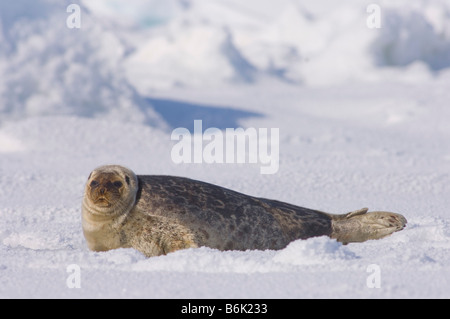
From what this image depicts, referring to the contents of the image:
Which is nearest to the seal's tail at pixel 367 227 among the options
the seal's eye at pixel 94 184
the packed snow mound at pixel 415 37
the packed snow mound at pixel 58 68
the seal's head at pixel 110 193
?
the seal's head at pixel 110 193

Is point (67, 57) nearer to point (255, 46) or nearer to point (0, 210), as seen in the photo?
point (0, 210)

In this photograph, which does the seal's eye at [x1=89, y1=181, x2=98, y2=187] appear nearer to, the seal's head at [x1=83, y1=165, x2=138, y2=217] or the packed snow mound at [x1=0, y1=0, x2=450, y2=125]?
the seal's head at [x1=83, y1=165, x2=138, y2=217]

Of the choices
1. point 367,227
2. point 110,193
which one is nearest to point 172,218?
point 110,193

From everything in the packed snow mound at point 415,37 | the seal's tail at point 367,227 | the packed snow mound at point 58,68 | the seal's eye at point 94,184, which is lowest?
the seal's tail at point 367,227

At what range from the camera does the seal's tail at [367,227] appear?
10.7ft

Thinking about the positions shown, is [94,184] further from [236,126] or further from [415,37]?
[415,37]

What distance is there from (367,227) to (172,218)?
3.05ft

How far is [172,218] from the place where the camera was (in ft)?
9.81

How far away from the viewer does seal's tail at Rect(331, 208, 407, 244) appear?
3273 mm

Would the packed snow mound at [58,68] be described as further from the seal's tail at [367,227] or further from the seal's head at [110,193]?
the seal's tail at [367,227]

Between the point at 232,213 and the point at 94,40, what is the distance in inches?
186

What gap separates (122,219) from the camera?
2.98 metres

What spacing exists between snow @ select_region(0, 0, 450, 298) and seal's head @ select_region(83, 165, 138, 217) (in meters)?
0.21

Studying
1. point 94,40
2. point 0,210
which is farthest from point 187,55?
point 0,210
